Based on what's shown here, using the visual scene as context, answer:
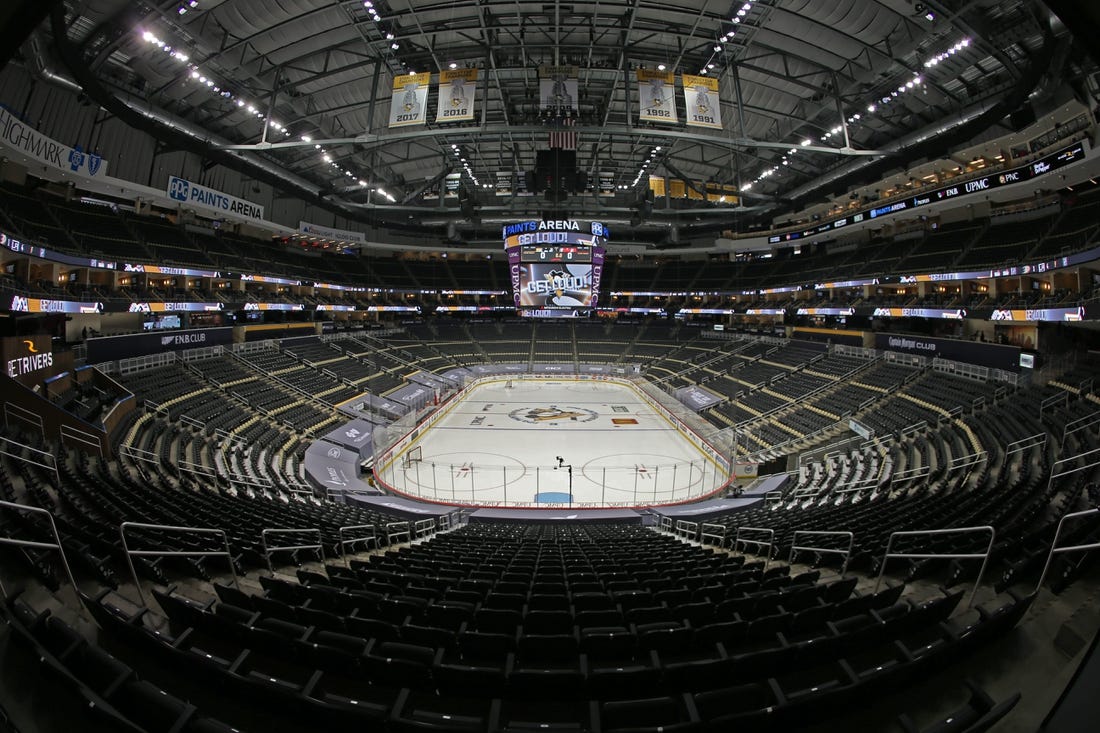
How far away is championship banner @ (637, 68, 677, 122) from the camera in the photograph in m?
16.5

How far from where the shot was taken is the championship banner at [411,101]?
16.6m

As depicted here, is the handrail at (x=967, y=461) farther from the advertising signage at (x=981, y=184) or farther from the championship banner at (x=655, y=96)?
the championship banner at (x=655, y=96)

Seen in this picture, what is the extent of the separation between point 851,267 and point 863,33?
21969mm

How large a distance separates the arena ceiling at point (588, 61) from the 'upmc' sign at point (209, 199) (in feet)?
8.03

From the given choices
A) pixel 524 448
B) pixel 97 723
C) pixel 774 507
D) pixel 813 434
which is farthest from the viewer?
pixel 524 448

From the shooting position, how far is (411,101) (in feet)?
54.8

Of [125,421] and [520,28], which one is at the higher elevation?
[520,28]

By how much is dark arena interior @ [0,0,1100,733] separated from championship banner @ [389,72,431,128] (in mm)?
137

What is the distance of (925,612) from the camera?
3945mm

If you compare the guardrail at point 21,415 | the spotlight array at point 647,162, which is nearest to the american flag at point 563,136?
the spotlight array at point 647,162

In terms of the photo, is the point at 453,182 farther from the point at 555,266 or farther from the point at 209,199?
the point at 209,199

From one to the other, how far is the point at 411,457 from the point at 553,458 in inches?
288

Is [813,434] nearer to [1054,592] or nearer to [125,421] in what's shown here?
[1054,592]

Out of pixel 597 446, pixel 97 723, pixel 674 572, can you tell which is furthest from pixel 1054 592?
pixel 597 446
